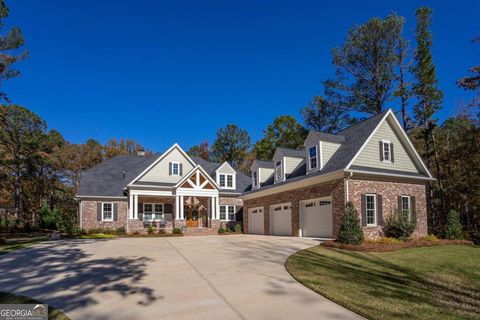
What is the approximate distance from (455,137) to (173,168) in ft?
80.6

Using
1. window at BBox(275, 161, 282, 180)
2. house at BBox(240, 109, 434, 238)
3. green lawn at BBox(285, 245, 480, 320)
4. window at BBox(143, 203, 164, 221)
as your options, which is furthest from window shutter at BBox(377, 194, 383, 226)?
window at BBox(143, 203, 164, 221)

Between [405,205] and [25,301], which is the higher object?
[405,205]

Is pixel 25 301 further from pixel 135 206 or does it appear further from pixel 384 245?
pixel 135 206

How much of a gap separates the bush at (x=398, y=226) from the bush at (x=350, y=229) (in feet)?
9.04

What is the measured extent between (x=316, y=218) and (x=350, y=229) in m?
4.10

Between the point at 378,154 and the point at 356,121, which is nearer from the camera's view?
the point at 378,154

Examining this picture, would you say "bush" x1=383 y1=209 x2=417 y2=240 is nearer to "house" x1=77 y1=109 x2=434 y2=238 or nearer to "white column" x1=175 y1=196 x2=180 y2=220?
"house" x1=77 y1=109 x2=434 y2=238

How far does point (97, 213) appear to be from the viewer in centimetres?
2700

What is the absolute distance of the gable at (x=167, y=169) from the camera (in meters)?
28.5

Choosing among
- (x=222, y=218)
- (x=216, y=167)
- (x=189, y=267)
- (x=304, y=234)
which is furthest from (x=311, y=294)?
(x=216, y=167)

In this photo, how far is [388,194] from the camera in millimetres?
17969

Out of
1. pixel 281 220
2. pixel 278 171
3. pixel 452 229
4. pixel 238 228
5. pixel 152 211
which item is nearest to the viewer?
pixel 452 229

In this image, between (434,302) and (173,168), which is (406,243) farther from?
(173,168)

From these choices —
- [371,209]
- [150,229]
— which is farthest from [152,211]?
[371,209]
